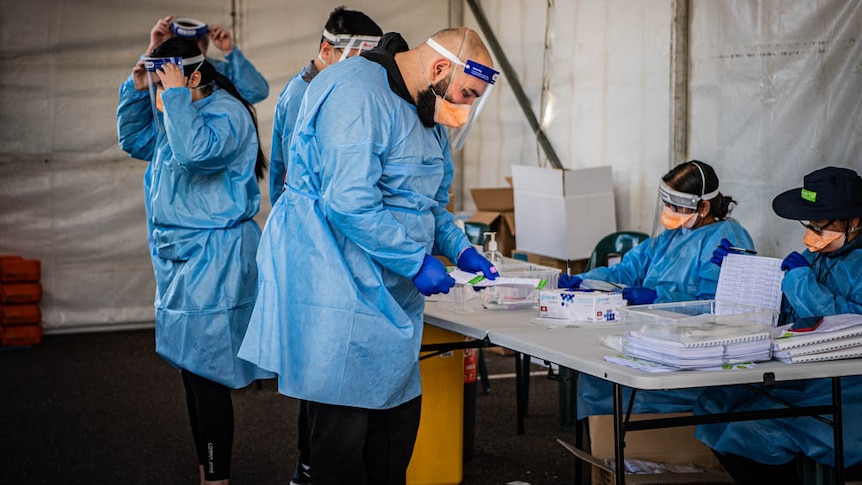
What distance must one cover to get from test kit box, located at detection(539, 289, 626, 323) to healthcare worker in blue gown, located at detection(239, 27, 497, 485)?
0.64 metres

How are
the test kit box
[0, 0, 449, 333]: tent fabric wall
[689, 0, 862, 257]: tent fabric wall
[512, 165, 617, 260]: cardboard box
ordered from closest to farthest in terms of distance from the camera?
the test kit box → [689, 0, 862, 257]: tent fabric wall → [512, 165, 617, 260]: cardboard box → [0, 0, 449, 333]: tent fabric wall

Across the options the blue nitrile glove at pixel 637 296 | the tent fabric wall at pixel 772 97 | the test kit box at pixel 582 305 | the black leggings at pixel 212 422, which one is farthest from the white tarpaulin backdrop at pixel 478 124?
the black leggings at pixel 212 422

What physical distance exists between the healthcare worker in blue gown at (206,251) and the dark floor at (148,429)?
2.39ft

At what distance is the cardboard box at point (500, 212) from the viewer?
562 centimetres

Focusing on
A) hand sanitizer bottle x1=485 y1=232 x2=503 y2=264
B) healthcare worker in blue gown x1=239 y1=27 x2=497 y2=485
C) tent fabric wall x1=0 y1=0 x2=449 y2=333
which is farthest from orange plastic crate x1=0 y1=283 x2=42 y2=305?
healthcare worker in blue gown x1=239 y1=27 x2=497 y2=485

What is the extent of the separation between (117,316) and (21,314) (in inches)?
29.8

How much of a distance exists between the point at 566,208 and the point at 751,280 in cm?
214

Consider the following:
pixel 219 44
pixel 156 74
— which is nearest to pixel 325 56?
pixel 156 74

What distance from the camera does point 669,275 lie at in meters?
3.39

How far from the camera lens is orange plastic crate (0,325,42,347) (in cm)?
616

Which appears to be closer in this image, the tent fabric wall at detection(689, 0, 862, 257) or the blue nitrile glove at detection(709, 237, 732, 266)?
the blue nitrile glove at detection(709, 237, 732, 266)

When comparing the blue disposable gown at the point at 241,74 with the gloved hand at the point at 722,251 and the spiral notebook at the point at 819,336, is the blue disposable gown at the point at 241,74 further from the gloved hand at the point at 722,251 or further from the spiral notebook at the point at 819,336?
the spiral notebook at the point at 819,336

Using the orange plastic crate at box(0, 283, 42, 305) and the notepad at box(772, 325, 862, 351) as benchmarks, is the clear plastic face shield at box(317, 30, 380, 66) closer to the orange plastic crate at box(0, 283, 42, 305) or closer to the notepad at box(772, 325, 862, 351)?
the notepad at box(772, 325, 862, 351)

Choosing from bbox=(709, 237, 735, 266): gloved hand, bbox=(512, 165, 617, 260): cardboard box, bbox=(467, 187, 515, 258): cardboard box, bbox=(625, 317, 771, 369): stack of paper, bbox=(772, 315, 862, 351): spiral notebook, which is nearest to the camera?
bbox=(625, 317, 771, 369): stack of paper
